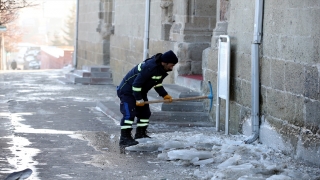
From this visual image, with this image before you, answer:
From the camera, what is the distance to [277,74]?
363 inches

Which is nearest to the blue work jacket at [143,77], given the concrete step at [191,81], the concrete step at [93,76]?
the concrete step at [191,81]

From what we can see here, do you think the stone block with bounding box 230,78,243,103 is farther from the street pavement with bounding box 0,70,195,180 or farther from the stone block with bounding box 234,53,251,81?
the street pavement with bounding box 0,70,195,180

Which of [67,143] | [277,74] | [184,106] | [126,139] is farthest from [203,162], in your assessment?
[184,106]

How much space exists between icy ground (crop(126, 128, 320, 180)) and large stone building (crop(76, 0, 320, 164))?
253 millimetres

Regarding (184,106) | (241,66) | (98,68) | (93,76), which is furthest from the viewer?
(98,68)

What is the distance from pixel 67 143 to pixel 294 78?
3.31 meters

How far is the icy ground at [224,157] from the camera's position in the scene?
761cm

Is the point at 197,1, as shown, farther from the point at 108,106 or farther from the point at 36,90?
the point at 36,90

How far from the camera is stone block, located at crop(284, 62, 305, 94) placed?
8.52 meters

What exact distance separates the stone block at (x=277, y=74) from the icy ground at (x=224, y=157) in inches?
32.2

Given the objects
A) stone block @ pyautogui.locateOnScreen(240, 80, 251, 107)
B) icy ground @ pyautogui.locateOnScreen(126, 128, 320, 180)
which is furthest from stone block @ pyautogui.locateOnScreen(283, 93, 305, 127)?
stone block @ pyautogui.locateOnScreen(240, 80, 251, 107)

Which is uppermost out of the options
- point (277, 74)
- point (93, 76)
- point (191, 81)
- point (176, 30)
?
point (176, 30)

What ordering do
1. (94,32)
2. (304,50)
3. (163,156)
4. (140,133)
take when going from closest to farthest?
(304,50), (163,156), (140,133), (94,32)

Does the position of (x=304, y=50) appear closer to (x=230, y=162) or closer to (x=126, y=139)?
(x=230, y=162)
